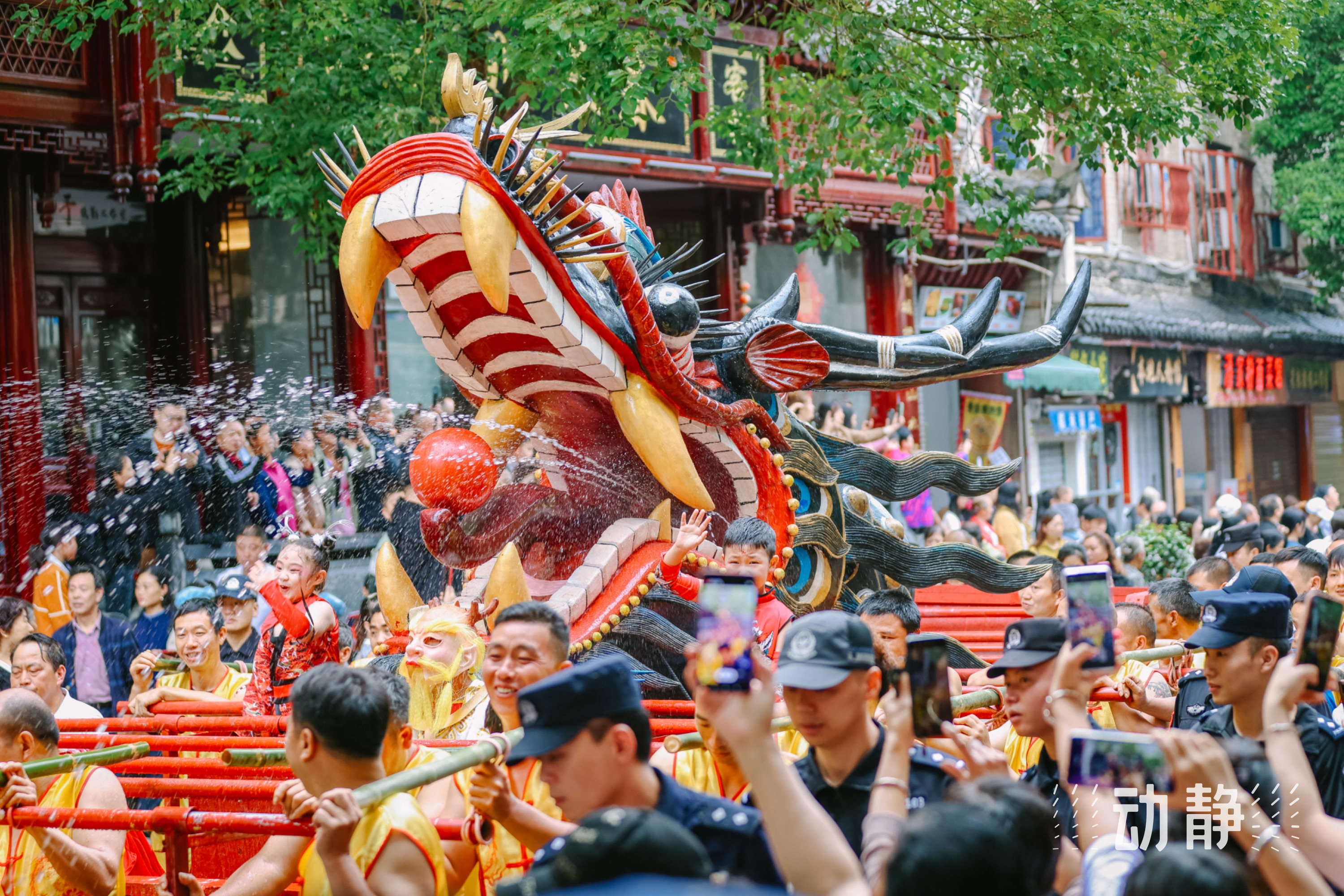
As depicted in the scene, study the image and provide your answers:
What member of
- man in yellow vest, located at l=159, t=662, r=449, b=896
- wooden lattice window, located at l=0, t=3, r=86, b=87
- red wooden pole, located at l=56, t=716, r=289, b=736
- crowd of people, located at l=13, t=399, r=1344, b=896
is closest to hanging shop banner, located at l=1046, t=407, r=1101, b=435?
Answer: crowd of people, located at l=13, t=399, r=1344, b=896

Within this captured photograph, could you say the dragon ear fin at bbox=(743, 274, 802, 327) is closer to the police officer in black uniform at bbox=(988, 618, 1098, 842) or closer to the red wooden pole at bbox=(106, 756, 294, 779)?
the red wooden pole at bbox=(106, 756, 294, 779)

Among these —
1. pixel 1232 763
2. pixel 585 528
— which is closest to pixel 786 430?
pixel 585 528

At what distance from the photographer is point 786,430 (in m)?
6.51

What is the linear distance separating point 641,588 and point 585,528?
0.62 metres

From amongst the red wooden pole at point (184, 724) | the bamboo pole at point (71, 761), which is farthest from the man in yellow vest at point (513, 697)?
the red wooden pole at point (184, 724)

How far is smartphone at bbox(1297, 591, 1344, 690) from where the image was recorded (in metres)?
2.85

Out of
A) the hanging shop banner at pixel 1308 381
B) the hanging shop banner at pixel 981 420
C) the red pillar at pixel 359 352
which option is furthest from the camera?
the hanging shop banner at pixel 1308 381

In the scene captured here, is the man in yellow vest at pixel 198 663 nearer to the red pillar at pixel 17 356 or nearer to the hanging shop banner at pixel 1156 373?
the red pillar at pixel 17 356

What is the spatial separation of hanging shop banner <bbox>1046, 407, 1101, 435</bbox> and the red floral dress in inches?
591

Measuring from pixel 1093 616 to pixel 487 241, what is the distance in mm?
2699

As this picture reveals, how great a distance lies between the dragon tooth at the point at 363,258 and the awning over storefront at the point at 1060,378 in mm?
13909

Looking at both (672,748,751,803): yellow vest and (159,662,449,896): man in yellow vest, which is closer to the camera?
(159,662,449,896): man in yellow vest

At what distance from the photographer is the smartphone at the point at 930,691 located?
2.77 metres

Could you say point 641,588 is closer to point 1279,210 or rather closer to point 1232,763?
point 1232,763
